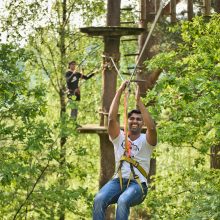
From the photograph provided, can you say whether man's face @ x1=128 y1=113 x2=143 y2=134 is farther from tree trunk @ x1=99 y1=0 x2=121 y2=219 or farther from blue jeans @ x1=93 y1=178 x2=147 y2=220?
tree trunk @ x1=99 y1=0 x2=121 y2=219

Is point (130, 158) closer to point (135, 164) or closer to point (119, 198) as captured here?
point (135, 164)

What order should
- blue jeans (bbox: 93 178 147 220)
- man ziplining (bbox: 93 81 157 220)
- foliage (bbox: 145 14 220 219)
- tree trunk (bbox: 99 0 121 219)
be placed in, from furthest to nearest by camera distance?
1. tree trunk (bbox: 99 0 121 219)
2. foliage (bbox: 145 14 220 219)
3. man ziplining (bbox: 93 81 157 220)
4. blue jeans (bbox: 93 178 147 220)

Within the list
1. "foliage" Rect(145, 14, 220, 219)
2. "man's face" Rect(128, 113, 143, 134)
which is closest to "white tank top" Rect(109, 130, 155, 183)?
"man's face" Rect(128, 113, 143, 134)

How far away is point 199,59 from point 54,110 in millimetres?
14152

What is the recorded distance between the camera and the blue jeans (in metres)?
6.01

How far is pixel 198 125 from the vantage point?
993 cm

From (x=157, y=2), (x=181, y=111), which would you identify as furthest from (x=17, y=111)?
(x=157, y=2)

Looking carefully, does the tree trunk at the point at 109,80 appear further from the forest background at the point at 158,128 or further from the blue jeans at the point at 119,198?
the blue jeans at the point at 119,198

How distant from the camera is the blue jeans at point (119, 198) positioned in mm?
6008

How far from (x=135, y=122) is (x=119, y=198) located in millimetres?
780

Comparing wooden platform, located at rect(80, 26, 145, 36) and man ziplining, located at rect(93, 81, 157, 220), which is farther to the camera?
wooden platform, located at rect(80, 26, 145, 36)

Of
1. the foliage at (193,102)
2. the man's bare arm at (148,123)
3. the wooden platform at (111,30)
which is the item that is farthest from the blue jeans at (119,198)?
the wooden platform at (111,30)

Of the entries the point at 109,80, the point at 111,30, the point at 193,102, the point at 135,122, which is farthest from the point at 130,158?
the point at 109,80

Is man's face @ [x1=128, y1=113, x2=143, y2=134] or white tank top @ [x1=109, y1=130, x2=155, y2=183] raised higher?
man's face @ [x1=128, y1=113, x2=143, y2=134]
